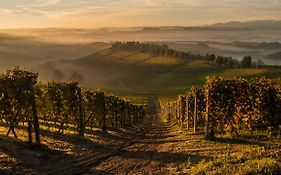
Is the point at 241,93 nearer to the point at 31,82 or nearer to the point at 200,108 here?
the point at 200,108

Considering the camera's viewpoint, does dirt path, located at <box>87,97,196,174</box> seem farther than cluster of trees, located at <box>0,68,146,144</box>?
No

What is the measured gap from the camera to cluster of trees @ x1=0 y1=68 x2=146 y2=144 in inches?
1720

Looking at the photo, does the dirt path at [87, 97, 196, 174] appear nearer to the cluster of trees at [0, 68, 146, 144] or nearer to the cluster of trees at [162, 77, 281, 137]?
the cluster of trees at [0, 68, 146, 144]

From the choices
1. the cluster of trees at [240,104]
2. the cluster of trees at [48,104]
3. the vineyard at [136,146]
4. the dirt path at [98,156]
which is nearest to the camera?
the vineyard at [136,146]

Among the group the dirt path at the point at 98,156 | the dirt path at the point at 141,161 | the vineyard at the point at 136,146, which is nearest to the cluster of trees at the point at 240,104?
the vineyard at the point at 136,146

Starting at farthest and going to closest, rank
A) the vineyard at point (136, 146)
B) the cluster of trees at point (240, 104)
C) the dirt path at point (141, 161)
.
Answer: the cluster of trees at point (240, 104) → the dirt path at point (141, 161) → the vineyard at point (136, 146)

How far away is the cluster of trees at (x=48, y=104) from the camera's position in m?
43.7

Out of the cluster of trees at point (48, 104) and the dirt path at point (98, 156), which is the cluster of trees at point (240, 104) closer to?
the dirt path at point (98, 156)

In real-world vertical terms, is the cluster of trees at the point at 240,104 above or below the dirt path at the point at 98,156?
above

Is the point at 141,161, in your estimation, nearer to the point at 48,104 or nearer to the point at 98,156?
the point at 98,156

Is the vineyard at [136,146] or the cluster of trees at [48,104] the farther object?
the cluster of trees at [48,104]

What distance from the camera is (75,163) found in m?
37.4

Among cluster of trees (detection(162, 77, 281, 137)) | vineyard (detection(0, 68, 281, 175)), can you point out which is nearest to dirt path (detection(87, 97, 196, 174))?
vineyard (detection(0, 68, 281, 175))

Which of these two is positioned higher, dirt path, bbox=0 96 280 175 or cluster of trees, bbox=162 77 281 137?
Result: cluster of trees, bbox=162 77 281 137
